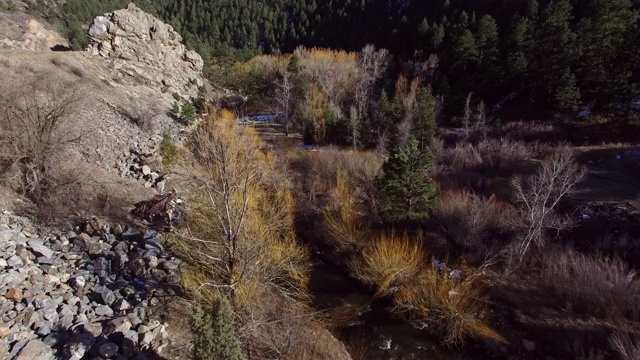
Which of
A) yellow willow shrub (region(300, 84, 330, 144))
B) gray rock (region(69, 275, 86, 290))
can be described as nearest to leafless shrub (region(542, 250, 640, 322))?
gray rock (region(69, 275, 86, 290))

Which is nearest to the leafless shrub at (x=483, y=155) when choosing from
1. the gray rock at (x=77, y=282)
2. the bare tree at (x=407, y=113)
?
the bare tree at (x=407, y=113)

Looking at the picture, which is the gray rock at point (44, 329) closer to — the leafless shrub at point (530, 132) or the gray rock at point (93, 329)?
the gray rock at point (93, 329)

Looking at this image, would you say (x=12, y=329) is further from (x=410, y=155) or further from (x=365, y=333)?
(x=410, y=155)

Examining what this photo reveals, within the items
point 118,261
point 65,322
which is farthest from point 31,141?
point 65,322

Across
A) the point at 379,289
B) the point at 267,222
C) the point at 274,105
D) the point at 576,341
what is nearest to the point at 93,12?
the point at 274,105

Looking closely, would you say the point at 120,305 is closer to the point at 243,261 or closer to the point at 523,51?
the point at 243,261
